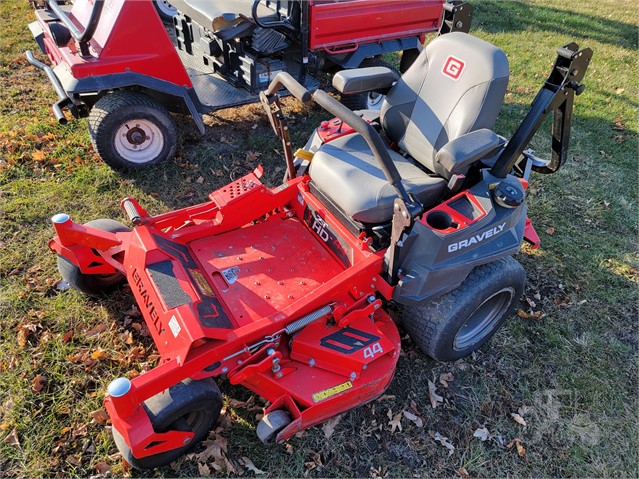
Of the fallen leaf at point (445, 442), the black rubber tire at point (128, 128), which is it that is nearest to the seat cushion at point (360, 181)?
the fallen leaf at point (445, 442)

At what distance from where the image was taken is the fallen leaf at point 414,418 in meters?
3.07

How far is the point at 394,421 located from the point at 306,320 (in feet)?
3.08

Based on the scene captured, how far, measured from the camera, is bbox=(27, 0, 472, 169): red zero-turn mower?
4352 mm

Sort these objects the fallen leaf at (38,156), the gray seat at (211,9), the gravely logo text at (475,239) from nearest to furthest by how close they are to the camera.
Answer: the gravely logo text at (475,239) → the fallen leaf at (38,156) → the gray seat at (211,9)

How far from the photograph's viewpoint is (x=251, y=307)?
289 centimetres

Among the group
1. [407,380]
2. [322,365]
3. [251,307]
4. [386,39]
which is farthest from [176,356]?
[386,39]

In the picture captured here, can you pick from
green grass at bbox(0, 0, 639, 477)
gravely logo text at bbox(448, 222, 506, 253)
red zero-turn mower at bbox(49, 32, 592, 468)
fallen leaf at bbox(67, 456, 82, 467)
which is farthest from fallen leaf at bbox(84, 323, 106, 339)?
gravely logo text at bbox(448, 222, 506, 253)

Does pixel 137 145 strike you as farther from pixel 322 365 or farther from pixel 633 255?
pixel 633 255

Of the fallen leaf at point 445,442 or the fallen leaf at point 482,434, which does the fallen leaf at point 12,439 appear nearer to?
the fallen leaf at point 445,442

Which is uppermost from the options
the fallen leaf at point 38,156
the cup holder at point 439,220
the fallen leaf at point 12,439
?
the cup holder at point 439,220

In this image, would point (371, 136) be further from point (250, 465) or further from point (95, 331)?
point (95, 331)

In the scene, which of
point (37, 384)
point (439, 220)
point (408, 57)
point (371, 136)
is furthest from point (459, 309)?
point (408, 57)

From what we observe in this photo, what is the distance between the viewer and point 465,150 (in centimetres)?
264

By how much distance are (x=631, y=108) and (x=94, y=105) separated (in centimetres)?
705
